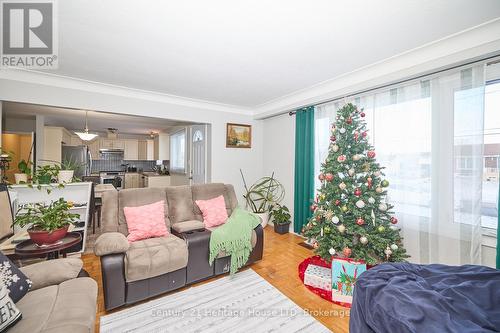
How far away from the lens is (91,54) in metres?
2.28

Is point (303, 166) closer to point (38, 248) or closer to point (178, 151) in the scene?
point (178, 151)

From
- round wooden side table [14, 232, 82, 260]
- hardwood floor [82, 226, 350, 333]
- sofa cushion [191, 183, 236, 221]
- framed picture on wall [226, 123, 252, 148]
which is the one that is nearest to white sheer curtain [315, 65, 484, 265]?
hardwood floor [82, 226, 350, 333]

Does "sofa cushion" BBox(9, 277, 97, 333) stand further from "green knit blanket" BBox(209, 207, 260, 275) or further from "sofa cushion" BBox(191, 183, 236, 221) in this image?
"sofa cushion" BBox(191, 183, 236, 221)

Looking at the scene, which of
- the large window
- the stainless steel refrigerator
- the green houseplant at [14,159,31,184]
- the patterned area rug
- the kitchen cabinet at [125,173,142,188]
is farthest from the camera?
the kitchen cabinet at [125,173,142,188]

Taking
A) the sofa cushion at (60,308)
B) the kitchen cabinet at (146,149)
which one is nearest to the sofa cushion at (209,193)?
the sofa cushion at (60,308)

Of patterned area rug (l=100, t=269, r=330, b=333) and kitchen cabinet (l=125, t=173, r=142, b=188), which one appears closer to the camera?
patterned area rug (l=100, t=269, r=330, b=333)

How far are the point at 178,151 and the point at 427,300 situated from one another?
544cm

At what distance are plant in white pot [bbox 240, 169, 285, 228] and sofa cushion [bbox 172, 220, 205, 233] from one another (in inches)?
73.8

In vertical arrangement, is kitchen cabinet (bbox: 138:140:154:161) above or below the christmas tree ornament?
above

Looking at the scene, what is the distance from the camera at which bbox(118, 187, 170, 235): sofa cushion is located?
2461mm

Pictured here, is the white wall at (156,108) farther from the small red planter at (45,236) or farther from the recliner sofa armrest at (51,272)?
the recliner sofa armrest at (51,272)

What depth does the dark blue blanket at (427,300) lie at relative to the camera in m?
0.92

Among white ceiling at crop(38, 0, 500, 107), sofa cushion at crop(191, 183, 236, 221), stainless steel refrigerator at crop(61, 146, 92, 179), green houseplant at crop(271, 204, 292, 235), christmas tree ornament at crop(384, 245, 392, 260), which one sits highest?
white ceiling at crop(38, 0, 500, 107)

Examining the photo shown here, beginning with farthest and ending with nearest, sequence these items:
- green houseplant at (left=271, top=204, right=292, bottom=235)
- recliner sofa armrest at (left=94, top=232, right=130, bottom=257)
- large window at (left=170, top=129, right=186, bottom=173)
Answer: large window at (left=170, top=129, right=186, bottom=173)
green houseplant at (left=271, top=204, right=292, bottom=235)
recliner sofa armrest at (left=94, top=232, right=130, bottom=257)
